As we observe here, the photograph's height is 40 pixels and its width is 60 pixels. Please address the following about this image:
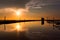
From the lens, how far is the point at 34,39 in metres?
10.2
